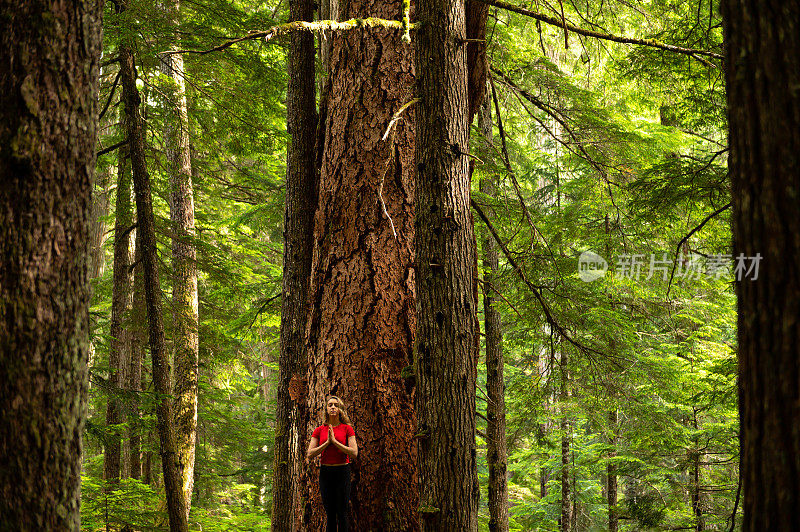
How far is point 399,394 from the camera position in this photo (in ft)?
15.4

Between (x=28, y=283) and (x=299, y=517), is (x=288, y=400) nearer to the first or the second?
(x=299, y=517)

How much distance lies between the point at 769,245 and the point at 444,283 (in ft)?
7.88

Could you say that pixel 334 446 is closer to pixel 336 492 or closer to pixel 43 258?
pixel 336 492

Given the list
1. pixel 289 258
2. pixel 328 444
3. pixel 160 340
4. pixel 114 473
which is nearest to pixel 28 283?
pixel 328 444

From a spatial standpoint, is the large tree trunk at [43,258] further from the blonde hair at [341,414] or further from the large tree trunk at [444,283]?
the blonde hair at [341,414]

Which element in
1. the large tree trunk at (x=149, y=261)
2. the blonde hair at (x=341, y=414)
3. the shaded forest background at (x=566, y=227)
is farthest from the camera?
the large tree trunk at (x=149, y=261)

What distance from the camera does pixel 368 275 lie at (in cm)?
481

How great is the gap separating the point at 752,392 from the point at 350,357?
11.6 ft

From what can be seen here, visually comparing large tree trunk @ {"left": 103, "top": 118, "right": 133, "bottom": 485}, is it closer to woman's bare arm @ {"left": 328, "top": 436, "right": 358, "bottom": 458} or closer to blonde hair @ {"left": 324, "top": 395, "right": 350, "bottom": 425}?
blonde hair @ {"left": 324, "top": 395, "right": 350, "bottom": 425}

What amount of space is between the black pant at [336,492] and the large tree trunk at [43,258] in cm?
250

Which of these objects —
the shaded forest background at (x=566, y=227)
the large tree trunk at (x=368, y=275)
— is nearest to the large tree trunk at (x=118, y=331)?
the shaded forest background at (x=566, y=227)

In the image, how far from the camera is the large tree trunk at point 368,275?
4625mm

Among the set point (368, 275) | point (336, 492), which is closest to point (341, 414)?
point (336, 492)

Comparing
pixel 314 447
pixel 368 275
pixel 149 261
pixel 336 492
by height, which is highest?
→ pixel 149 261
